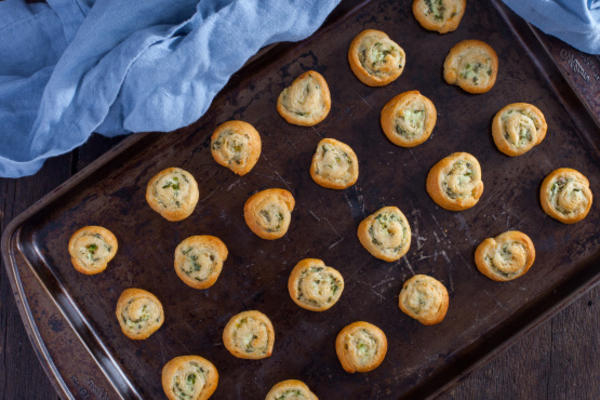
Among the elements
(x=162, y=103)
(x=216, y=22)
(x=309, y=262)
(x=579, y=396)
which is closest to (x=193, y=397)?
(x=309, y=262)

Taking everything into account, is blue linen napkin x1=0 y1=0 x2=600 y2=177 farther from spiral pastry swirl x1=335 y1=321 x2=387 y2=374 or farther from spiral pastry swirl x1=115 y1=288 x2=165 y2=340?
spiral pastry swirl x1=335 y1=321 x2=387 y2=374

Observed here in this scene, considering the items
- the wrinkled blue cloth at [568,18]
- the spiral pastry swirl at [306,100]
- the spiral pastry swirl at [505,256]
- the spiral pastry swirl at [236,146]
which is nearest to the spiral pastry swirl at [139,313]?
the spiral pastry swirl at [236,146]

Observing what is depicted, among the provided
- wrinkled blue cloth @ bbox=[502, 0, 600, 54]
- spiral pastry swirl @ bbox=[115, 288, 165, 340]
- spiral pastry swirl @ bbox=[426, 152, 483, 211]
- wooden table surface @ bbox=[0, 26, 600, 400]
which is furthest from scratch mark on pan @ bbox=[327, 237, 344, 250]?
wrinkled blue cloth @ bbox=[502, 0, 600, 54]

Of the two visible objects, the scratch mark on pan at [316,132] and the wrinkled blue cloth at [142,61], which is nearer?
the wrinkled blue cloth at [142,61]

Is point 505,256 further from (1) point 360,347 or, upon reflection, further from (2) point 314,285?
(2) point 314,285

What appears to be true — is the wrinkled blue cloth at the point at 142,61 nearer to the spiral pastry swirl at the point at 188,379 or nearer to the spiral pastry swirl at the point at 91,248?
the spiral pastry swirl at the point at 91,248

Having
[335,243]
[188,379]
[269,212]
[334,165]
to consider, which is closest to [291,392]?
[188,379]

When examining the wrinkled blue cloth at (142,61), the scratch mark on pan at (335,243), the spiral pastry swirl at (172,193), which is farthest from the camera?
the scratch mark on pan at (335,243)
